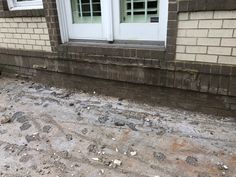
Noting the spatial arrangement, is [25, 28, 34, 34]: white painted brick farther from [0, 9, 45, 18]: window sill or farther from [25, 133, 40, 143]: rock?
[25, 133, 40, 143]: rock

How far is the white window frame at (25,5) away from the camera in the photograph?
404 centimetres

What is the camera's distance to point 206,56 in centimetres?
281

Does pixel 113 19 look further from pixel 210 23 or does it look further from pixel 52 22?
pixel 210 23

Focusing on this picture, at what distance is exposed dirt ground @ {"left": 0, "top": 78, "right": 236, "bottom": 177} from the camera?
7.52 feet

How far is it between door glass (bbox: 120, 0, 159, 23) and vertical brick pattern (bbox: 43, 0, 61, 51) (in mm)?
1104


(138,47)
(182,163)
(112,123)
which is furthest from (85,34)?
(182,163)

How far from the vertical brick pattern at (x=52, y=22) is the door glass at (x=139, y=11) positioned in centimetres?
110

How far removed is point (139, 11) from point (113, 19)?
0.40m

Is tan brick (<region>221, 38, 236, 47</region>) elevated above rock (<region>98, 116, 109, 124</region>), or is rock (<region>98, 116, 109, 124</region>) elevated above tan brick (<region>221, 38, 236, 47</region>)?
tan brick (<region>221, 38, 236, 47</region>)

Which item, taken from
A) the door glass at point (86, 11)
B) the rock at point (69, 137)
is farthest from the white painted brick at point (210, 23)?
the rock at point (69, 137)

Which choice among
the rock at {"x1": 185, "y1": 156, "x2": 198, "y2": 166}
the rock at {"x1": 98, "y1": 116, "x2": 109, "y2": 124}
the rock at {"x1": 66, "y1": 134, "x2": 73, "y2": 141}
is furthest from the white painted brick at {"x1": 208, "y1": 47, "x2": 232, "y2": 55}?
the rock at {"x1": 66, "y1": 134, "x2": 73, "y2": 141}

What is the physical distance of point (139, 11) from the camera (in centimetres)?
325

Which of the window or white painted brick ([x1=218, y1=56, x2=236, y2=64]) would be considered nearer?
white painted brick ([x1=218, y1=56, x2=236, y2=64])

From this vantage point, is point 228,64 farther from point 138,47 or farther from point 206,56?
point 138,47
